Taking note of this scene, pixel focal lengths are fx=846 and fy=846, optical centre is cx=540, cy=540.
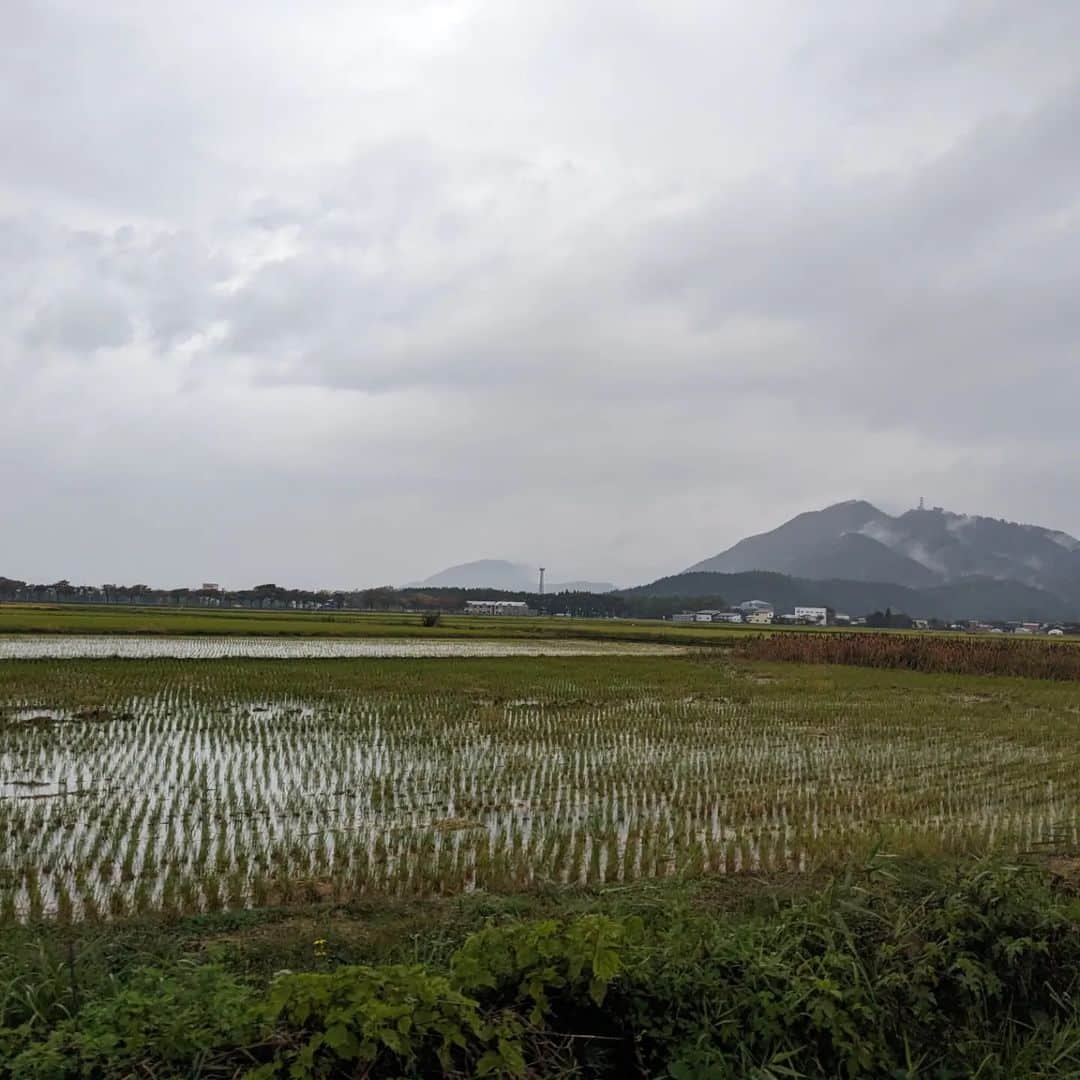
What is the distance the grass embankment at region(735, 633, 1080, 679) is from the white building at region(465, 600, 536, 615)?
77.6 meters

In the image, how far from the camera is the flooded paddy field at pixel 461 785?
20.0ft

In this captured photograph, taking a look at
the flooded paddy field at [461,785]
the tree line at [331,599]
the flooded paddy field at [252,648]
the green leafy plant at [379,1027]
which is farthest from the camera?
the tree line at [331,599]

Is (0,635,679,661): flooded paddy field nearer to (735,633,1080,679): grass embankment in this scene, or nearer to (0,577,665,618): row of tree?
(735,633,1080,679): grass embankment

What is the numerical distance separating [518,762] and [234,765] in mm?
3390

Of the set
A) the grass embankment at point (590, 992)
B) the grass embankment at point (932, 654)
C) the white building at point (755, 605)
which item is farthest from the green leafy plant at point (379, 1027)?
the white building at point (755, 605)

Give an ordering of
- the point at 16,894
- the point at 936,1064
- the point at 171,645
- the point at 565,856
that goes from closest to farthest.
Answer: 1. the point at 936,1064
2. the point at 16,894
3. the point at 565,856
4. the point at 171,645

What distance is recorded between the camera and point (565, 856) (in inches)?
259

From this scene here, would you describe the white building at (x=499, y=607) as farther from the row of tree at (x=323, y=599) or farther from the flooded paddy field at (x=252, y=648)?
the flooded paddy field at (x=252, y=648)

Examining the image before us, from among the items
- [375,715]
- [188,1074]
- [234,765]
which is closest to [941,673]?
[375,715]

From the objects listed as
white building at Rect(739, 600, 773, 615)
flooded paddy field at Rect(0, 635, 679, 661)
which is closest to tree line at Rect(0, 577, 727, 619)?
white building at Rect(739, 600, 773, 615)

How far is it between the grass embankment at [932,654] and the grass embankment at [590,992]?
25.8 metres

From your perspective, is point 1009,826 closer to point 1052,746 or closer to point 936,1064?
point 936,1064

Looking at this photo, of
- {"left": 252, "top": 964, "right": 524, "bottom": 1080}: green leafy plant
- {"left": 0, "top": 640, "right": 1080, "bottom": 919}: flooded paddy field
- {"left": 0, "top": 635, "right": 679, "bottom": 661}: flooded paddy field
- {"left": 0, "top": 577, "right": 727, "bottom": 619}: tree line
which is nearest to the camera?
{"left": 252, "top": 964, "right": 524, "bottom": 1080}: green leafy plant

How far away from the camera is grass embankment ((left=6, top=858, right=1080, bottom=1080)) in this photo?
2719 mm
